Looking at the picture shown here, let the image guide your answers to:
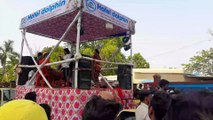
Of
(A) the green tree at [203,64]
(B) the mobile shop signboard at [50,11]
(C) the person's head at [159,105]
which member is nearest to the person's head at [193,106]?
(C) the person's head at [159,105]

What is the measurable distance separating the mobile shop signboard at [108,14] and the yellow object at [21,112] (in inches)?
202

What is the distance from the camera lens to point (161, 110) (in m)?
2.40

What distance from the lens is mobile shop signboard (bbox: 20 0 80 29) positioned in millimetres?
6520

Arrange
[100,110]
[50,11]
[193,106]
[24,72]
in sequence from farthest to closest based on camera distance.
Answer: [24,72] → [50,11] → [100,110] → [193,106]

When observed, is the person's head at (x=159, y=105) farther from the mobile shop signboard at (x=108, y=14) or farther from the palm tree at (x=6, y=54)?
the palm tree at (x=6, y=54)

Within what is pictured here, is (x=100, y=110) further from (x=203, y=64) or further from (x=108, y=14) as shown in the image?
(x=203, y=64)

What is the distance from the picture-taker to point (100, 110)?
6.47 ft

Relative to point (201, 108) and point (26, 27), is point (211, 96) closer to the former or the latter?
point (201, 108)

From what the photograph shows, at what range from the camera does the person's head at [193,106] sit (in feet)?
4.22

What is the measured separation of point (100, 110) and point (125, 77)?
601 centimetres

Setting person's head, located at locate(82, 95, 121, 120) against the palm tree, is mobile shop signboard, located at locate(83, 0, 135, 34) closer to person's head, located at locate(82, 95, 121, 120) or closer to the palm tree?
person's head, located at locate(82, 95, 121, 120)

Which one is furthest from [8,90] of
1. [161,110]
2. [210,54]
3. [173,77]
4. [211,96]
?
[210,54]

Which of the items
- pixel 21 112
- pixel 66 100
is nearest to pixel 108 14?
pixel 66 100

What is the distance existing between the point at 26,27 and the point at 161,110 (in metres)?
6.73
